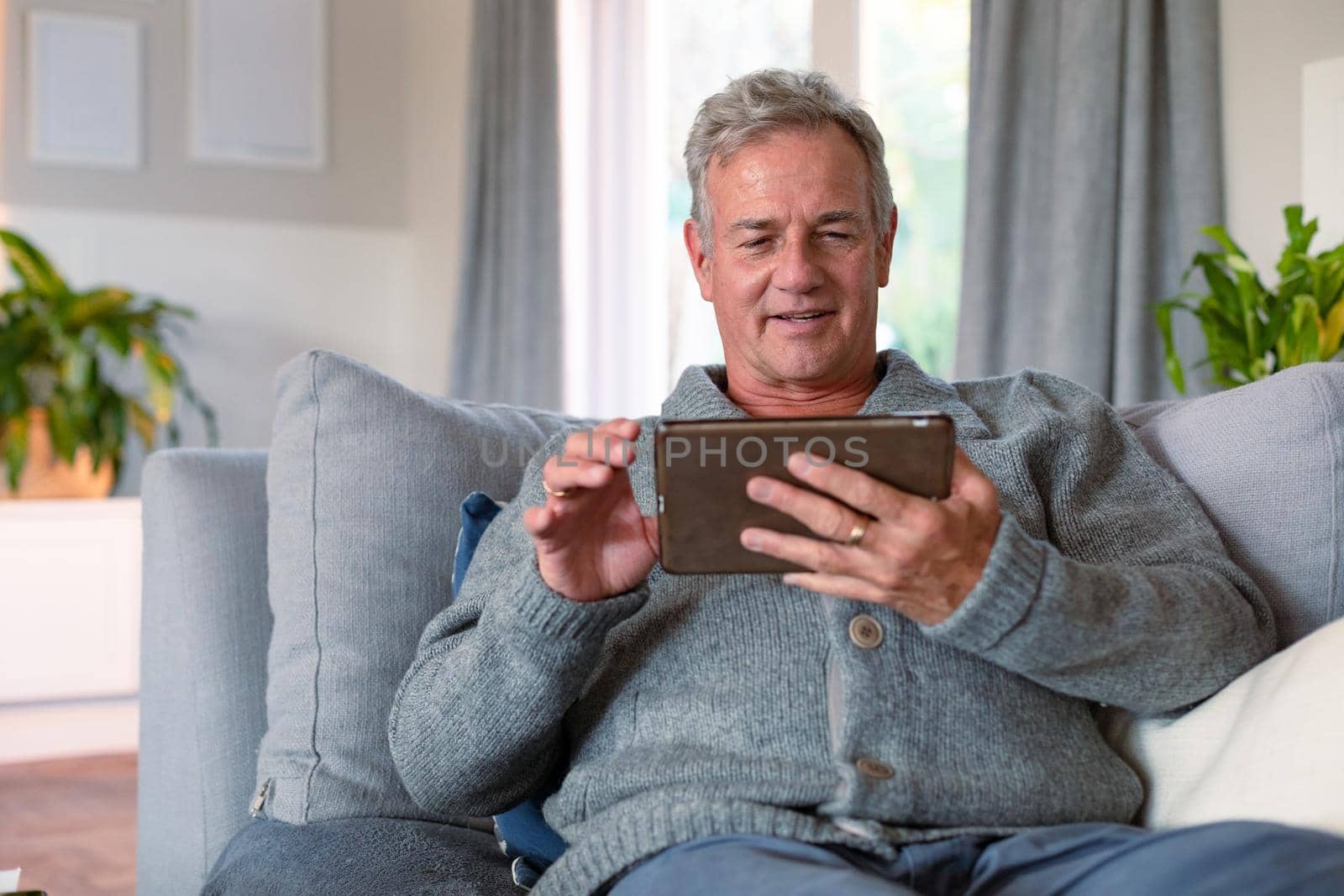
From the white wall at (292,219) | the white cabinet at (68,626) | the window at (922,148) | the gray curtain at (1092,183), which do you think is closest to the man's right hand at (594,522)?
the gray curtain at (1092,183)

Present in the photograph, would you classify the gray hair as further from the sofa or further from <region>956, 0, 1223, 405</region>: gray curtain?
<region>956, 0, 1223, 405</region>: gray curtain

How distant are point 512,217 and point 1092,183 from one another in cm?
228

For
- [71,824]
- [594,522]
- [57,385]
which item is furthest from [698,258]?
[57,385]

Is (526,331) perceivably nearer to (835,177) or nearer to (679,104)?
(679,104)

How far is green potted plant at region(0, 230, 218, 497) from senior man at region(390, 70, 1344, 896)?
2.68 meters

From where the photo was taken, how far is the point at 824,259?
4.62 feet

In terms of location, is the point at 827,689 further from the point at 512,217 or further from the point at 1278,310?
the point at 512,217

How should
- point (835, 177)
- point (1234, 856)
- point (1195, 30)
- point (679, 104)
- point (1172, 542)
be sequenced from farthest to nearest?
point (679, 104), point (1195, 30), point (835, 177), point (1172, 542), point (1234, 856)

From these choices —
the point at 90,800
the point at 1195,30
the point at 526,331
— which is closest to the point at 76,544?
the point at 90,800

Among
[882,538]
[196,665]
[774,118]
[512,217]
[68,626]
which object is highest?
[512,217]

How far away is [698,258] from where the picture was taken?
1.55 metres

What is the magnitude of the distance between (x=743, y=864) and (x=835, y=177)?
0.76 meters

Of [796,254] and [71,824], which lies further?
[71,824]

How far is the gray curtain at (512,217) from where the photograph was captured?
4145 millimetres
